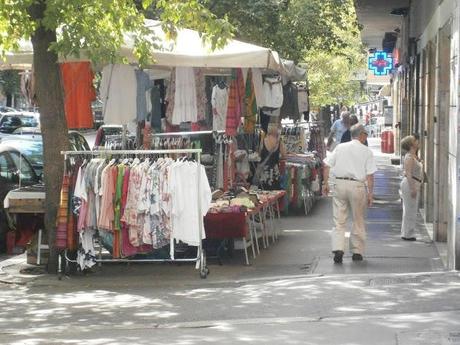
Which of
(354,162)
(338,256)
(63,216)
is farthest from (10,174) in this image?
(354,162)

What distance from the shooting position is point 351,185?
1120 cm

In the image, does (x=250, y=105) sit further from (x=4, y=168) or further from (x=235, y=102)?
(x=4, y=168)

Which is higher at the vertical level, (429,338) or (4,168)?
(4,168)

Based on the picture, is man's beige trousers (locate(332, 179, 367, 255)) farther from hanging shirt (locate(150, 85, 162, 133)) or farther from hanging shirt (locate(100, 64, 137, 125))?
hanging shirt (locate(150, 85, 162, 133))

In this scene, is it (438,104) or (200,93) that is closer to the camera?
(438,104)

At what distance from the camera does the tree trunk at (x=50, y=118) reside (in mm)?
10977

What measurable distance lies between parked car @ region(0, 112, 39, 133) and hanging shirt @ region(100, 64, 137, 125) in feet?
47.1

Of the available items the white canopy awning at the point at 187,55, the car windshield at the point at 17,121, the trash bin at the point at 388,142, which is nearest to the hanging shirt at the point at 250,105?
the white canopy awning at the point at 187,55

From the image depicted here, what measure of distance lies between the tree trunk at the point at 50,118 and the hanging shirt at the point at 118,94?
4.19ft

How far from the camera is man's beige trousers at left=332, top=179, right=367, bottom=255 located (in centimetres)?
1120

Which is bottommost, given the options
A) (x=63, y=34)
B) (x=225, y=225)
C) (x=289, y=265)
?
(x=289, y=265)

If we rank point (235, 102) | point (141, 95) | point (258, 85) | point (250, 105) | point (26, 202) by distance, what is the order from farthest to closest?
1. point (258, 85)
2. point (250, 105)
3. point (235, 102)
4. point (141, 95)
5. point (26, 202)

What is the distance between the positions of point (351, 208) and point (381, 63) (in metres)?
24.1

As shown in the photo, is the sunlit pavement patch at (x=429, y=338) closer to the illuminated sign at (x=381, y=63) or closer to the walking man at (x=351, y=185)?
the walking man at (x=351, y=185)
